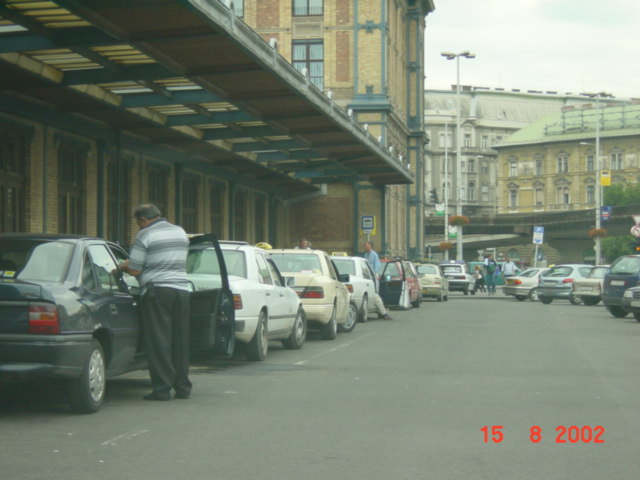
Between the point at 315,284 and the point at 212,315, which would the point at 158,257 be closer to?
the point at 212,315

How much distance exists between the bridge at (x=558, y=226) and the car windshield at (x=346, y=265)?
5661 centimetres

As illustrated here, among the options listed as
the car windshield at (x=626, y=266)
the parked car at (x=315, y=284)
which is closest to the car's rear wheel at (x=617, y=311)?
the car windshield at (x=626, y=266)

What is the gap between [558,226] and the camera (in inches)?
3757

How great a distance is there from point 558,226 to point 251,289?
83.3 metres

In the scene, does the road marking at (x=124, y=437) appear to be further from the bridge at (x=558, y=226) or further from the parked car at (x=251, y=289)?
the bridge at (x=558, y=226)

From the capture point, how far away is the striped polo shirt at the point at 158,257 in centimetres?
1065

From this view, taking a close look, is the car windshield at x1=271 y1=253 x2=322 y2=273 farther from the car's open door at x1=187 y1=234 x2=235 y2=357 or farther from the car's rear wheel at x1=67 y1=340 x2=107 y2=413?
the car's rear wheel at x1=67 y1=340 x2=107 y2=413

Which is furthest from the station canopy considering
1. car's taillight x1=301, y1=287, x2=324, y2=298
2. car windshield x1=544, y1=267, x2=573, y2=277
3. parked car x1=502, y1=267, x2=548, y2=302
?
parked car x1=502, y1=267, x2=548, y2=302

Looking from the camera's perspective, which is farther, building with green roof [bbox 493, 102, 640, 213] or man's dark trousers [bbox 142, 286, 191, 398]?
building with green roof [bbox 493, 102, 640, 213]

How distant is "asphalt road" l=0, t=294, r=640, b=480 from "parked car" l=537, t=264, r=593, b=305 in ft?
83.4

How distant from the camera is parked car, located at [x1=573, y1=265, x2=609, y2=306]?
3891 cm

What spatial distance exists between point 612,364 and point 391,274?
1696cm

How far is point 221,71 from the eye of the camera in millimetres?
19219

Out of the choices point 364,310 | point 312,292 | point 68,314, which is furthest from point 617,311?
point 68,314
